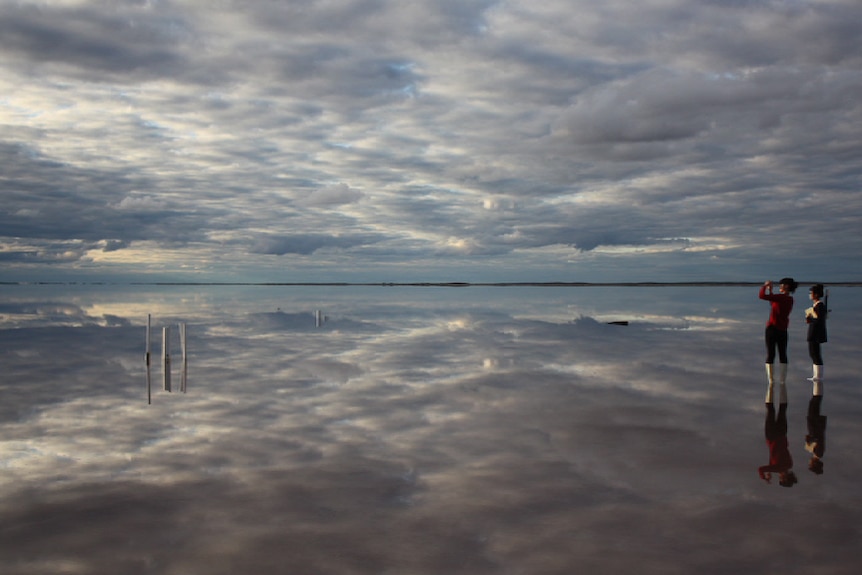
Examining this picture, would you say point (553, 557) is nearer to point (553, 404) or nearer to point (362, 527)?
point (362, 527)

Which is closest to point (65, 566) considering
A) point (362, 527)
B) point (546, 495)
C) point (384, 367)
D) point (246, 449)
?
point (362, 527)

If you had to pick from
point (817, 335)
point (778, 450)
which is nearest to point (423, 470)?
point (778, 450)

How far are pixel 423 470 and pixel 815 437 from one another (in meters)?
7.22

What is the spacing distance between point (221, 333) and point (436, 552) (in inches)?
1164

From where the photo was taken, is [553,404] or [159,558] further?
[553,404]

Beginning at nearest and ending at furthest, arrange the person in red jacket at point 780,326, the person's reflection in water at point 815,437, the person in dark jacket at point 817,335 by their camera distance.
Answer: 1. the person's reflection in water at point 815,437
2. the person in red jacket at point 780,326
3. the person in dark jacket at point 817,335

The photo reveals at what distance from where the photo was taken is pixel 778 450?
449 inches

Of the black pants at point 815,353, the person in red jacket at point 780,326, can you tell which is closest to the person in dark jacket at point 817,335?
the black pants at point 815,353

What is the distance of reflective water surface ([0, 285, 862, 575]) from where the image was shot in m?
7.21

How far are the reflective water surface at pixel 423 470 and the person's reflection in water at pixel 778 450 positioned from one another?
0.16 metres

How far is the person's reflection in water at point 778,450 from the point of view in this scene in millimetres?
9781

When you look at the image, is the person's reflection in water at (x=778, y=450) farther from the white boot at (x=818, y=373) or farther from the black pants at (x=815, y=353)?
the black pants at (x=815, y=353)

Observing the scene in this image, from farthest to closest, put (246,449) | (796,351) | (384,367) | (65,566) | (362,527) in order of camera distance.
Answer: (796,351), (384,367), (246,449), (362,527), (65,566)

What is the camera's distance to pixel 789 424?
1338 cm
